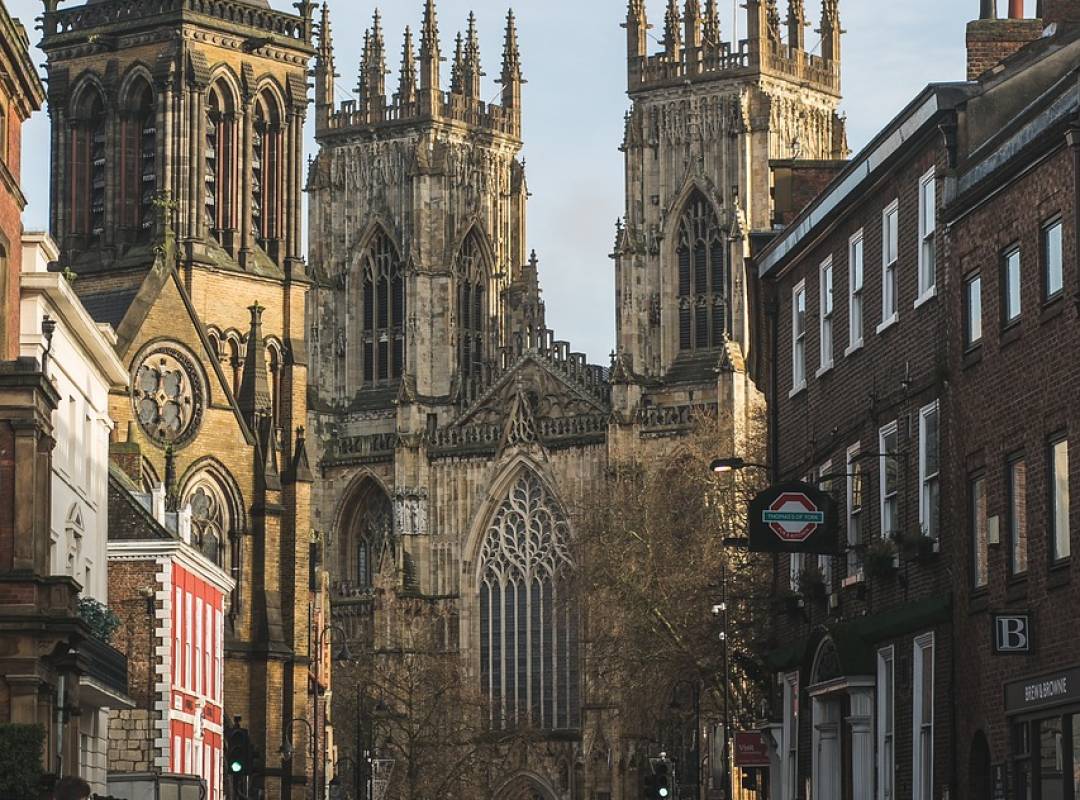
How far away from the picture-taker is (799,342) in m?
45.8

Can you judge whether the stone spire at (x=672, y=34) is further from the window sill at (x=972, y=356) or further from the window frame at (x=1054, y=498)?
the window frame at (x=1054, y=498)

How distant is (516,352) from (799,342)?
74.9 m

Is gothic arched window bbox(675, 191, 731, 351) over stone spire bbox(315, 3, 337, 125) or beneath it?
beneath

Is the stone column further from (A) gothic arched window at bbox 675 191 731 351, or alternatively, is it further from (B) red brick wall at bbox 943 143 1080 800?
(A) gothic arched window at bbox 675 191 731 351

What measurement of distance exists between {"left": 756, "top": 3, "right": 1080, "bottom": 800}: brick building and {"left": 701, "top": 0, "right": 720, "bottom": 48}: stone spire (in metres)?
72.6

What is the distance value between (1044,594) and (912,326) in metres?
6.99

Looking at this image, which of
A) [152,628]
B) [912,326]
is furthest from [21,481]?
[152,628]

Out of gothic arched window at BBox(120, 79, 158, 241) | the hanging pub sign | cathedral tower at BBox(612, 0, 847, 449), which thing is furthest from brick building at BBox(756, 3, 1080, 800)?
cathedral tower at BBox(612, 0, 847, 449)

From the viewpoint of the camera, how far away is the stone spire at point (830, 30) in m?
121

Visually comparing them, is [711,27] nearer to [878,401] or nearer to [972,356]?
[878,401]

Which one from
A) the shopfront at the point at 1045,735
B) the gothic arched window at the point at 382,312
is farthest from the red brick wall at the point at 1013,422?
the gothic arched window at the point at 382,312

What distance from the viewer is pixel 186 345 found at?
261 ft

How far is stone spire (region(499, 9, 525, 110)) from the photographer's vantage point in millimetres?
129500

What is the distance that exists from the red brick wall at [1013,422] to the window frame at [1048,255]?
68mm
